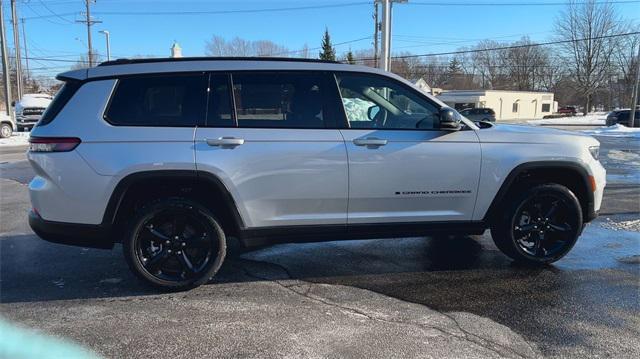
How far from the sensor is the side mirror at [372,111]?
4.50m

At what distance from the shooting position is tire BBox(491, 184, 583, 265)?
4.74 meters

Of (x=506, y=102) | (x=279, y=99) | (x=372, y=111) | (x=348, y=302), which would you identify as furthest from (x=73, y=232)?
(x=506, y=102)

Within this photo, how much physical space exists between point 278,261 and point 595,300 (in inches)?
113

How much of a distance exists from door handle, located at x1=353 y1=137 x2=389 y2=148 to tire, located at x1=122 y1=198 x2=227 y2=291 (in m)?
1.39

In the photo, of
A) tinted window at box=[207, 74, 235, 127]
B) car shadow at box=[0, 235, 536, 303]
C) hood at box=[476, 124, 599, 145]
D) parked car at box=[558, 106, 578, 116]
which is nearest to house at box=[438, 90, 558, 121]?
parked car at box=[558, 106, 578, 116]

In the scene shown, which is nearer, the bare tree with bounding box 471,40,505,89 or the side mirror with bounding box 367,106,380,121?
the side mirror with bounding box 367,106,380,121

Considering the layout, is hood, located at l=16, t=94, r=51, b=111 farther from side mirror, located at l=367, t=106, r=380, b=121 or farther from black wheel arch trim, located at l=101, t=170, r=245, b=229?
side mirror, located at l=367, t=106, r=380, b=121

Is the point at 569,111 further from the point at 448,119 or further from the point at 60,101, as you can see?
the point at 60,101

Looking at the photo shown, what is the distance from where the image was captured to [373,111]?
14.9 ft

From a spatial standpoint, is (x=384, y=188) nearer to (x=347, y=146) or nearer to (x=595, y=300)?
(x=347, y=146)

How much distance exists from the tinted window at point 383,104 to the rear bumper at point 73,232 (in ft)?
7.57

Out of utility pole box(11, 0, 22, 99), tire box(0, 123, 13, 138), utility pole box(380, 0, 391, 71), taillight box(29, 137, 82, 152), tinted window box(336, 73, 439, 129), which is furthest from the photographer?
utility pole box(11, 0, 22, 99)

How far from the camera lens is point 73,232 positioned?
163 inches

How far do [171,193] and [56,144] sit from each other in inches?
38.0
